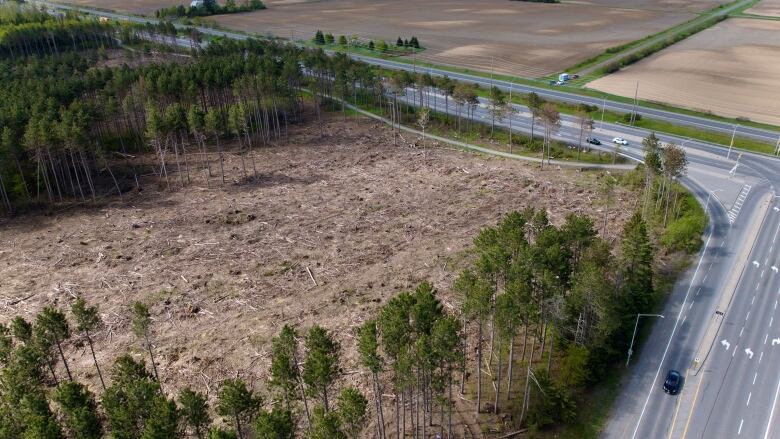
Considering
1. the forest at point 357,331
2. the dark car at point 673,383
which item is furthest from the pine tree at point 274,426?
the dark car at point 673,383

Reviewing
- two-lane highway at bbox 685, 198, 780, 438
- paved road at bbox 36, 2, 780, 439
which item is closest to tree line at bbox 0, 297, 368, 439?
paved road at bbox 36, 2, 780, 439

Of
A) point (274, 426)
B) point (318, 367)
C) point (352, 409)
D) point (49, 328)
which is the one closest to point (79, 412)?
point (49, 328)

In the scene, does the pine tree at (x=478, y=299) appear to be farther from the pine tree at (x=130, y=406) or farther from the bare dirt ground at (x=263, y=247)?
the pine tree at (x=130, y=406)

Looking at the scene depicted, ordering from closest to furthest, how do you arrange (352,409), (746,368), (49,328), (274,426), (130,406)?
1. (274,426)
2. (352,409)
3. (130,406)
4. (49,328)
5. (746,368)

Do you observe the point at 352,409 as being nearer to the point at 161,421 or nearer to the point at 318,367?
the point at 318,367

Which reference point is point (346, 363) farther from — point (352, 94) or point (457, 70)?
point (457, 70)
